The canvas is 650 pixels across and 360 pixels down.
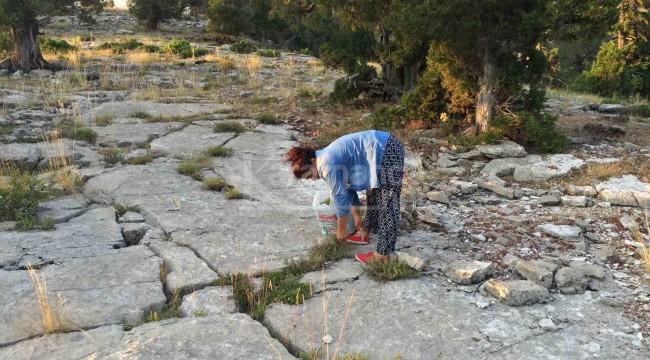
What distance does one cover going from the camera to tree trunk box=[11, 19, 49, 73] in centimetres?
1432

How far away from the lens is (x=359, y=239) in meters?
4.64

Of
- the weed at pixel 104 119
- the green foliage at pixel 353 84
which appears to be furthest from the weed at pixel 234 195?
the green foliage at pixel 353 84

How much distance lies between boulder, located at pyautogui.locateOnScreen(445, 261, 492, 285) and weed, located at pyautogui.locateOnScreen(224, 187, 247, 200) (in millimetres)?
2664

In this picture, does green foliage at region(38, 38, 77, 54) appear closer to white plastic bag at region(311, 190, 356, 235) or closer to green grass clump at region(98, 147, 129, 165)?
green grass clump at region(98, 147, 129, 165)

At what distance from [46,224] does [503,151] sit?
5487 mm

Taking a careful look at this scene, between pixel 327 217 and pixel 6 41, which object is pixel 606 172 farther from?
pixel 6 41

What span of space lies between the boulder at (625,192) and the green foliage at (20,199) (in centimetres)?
580

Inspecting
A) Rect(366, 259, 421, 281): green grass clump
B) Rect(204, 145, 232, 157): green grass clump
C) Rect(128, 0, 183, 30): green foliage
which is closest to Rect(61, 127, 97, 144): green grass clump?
Rect(204, 145, 232, 157): green grass clump

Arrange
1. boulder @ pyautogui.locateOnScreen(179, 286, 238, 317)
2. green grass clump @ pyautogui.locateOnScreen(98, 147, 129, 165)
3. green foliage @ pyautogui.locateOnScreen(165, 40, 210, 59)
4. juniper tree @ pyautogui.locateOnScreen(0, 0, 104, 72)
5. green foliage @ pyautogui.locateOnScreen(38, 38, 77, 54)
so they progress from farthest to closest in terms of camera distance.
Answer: green foliage @ pyautogui.locateOnScreen(165, 40, 210, 59) < green foliage @ pyautogui.locateOnScreen(38, 38, 77, 54) < juniper tree @ pyautogui.locateOnScreen(0, 0, 104, 72) < green grass clump @ pyautogui.locateOnScreen(98, 147, 129, 165) < boulder @ pyautogui.locateOnScreen(179, 286, 238, 317)

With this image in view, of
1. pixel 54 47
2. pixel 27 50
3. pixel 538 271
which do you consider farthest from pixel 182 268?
pixel 54 47

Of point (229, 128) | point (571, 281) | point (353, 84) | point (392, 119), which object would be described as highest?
point (353, 84)

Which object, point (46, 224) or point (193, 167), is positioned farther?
point (193, 167)

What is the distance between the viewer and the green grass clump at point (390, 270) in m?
3.93

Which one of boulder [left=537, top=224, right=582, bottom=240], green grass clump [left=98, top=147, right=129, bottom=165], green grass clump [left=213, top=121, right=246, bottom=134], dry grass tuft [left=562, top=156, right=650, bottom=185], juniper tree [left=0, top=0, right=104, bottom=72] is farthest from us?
juniper tree [left=0, top=0, right=104, bottom=72]
